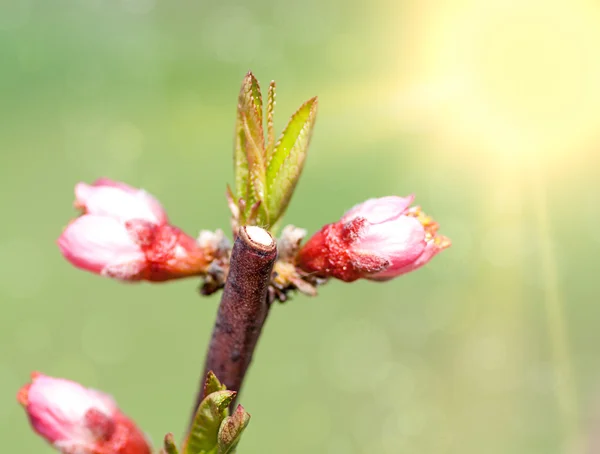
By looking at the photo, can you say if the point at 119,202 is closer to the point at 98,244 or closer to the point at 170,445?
the point at 98,244

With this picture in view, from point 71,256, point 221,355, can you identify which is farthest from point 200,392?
point 71,256

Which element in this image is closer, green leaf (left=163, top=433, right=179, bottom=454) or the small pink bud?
green leaf (left=163, top=433, right=179, bottom=454)

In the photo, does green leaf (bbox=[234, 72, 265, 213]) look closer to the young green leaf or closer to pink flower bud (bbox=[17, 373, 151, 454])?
the young green leaf

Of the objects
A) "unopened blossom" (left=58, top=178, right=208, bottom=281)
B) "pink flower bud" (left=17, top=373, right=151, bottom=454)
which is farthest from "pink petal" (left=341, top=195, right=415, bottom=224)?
"pink flower bud" (left=17, top=373, right=151, bottom=454)

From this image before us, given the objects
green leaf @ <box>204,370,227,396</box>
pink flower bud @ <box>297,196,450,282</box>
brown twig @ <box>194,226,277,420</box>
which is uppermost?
pink flower bud @ <box>297,196,450,282</box>

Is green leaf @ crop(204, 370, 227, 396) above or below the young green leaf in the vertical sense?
below
